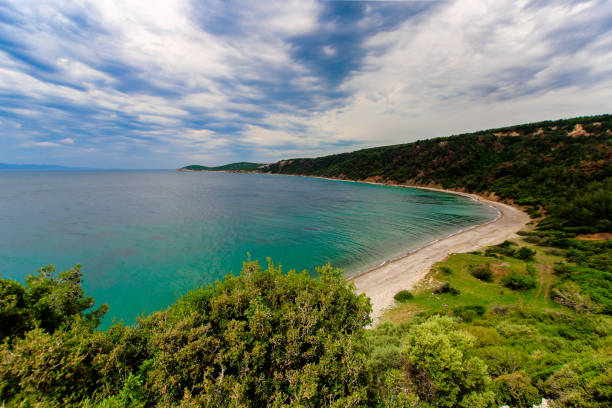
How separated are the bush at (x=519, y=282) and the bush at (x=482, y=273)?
1507 mm

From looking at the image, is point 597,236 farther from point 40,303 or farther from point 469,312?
point 40,303

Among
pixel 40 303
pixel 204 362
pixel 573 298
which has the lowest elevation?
pixel 573 298

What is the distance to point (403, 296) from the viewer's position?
2297 cm

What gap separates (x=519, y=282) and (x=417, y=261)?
1143cm

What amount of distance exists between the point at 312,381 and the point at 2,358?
878 cm

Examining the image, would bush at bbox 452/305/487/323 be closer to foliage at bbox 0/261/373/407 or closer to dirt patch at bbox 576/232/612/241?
foliage at bbox 0/261/373/407

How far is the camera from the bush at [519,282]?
884 inches

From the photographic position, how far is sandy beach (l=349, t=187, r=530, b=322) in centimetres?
2467

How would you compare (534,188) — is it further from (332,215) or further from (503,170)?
(332,215)

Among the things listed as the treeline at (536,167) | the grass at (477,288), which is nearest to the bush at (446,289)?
the grass at (477,288)

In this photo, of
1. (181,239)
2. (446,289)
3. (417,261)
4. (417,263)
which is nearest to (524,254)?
(417,261)

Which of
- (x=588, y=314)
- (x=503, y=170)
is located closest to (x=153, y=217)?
(x=588, y=314)

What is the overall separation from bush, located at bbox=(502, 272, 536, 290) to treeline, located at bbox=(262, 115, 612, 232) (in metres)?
26.6

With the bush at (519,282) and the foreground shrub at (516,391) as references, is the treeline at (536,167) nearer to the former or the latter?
the bush at (519,282)
